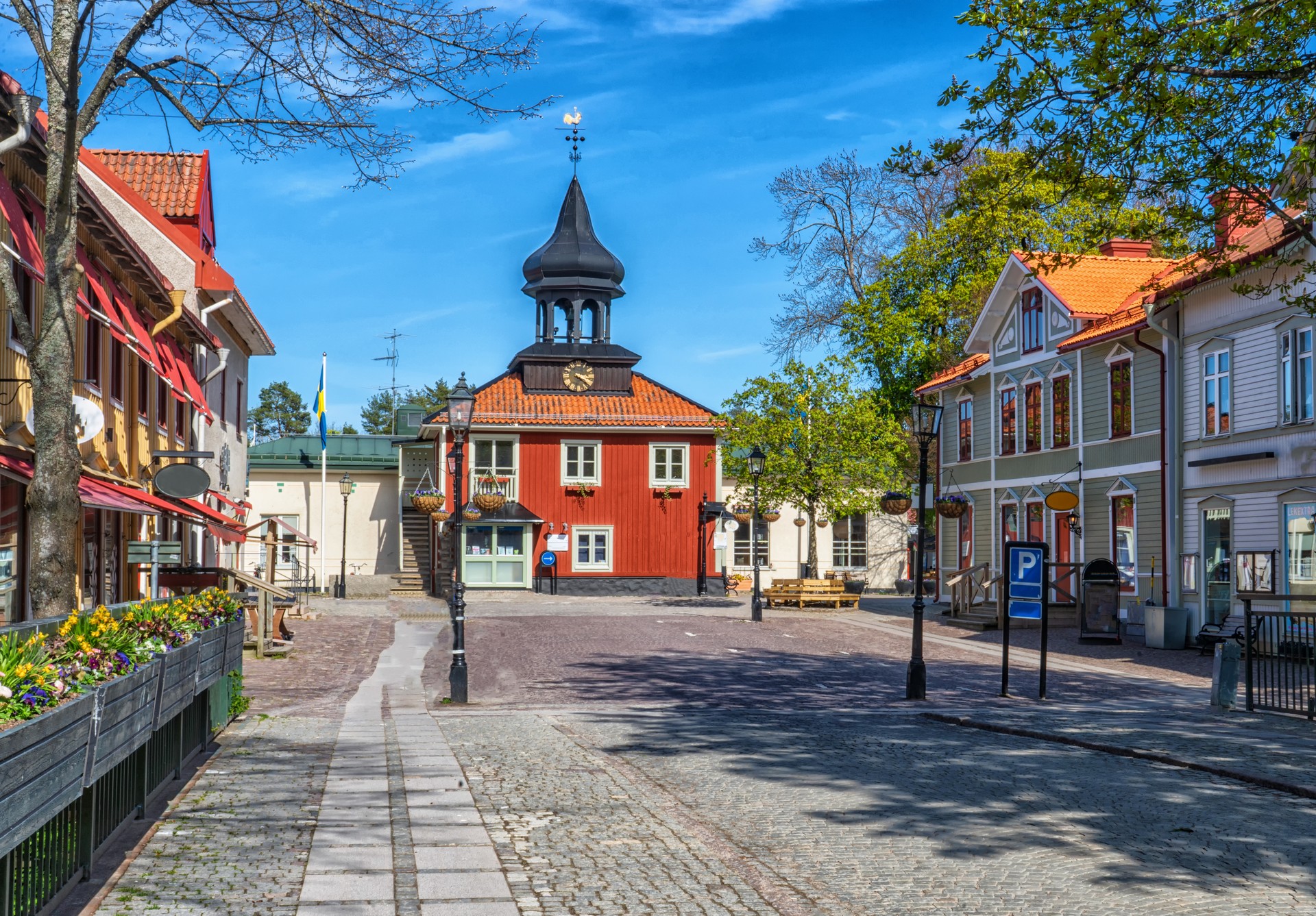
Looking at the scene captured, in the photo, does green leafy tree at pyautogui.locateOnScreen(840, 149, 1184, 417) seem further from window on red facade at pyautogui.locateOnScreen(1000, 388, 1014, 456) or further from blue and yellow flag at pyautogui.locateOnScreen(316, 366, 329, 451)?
blue and yellow flag at pyautogui.locateOnScreen(316, 366, 329, 451)

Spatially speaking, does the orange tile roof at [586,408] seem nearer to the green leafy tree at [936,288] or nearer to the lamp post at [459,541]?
the green leafy tree at [936,288]

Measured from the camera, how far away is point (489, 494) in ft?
142

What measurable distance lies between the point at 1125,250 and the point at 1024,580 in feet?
71.5

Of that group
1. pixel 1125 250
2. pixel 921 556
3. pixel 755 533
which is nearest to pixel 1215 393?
pixel 921 556

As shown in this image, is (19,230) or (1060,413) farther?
(1060,413)

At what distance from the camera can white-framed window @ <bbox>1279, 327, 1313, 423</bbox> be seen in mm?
22875

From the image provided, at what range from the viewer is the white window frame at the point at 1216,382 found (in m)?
25.1

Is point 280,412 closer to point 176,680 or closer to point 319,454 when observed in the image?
point 319,454

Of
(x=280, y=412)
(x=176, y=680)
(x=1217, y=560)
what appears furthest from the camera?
(x=280, y=412)

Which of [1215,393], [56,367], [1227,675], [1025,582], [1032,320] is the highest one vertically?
[1032,320]

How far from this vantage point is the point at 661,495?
159 feet

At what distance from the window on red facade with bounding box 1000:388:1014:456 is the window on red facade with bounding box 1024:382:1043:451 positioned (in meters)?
0.79

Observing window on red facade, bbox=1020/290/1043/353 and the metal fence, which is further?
window on red facade, bbox=1020/290/1043/353

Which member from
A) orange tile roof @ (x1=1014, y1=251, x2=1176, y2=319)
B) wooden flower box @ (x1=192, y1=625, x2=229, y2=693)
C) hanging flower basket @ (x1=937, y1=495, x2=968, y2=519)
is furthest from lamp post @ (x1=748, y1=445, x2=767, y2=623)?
wooden flower box @ (x1=192, y1=625, x2=229, y2=693)
